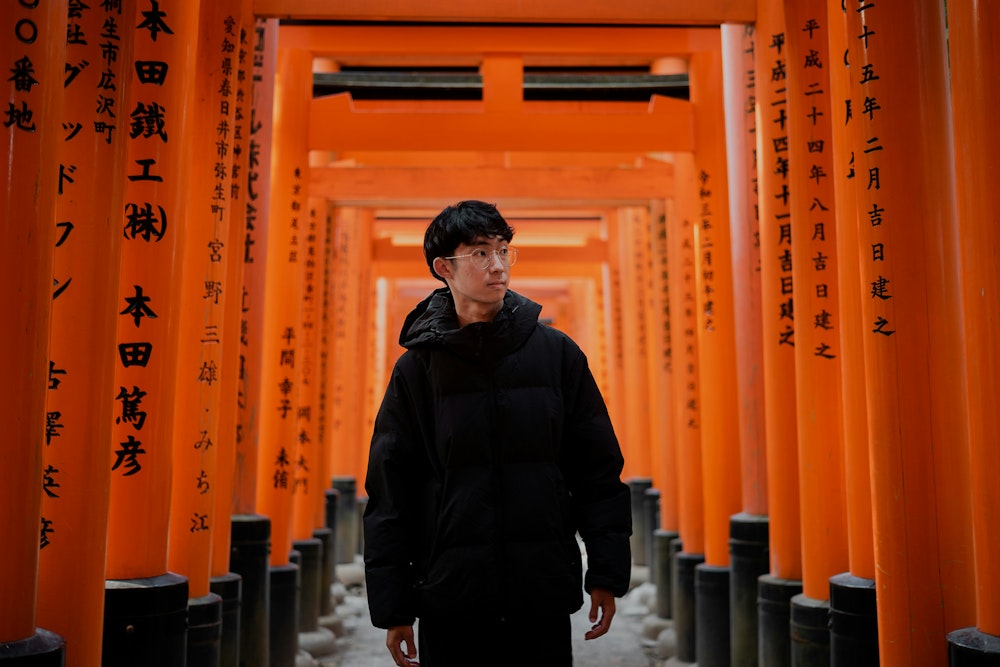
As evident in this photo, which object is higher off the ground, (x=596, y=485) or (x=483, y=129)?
(x=483, y=129)

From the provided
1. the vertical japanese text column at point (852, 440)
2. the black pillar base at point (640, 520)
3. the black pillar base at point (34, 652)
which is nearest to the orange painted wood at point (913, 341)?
the vertical japanese text column at point (852, 440)

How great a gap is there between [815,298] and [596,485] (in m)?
2.22

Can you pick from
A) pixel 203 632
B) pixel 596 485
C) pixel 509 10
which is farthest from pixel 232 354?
pixel 596 485

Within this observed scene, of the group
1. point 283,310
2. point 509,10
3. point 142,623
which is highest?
point 509,10

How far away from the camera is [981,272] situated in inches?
104

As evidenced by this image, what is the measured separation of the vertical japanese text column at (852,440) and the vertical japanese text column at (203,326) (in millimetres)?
2378

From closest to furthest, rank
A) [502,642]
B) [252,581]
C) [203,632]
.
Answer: [502,642] → [203,632] → [252,581]

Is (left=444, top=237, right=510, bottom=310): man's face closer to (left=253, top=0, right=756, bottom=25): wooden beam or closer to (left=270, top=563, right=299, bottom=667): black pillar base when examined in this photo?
(left=253, top=0, right=756, bottom=25): wooden beam

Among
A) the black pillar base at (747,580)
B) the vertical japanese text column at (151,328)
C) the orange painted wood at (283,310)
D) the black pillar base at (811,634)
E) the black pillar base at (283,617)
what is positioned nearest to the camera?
the vertical japanese text column at (151,328)

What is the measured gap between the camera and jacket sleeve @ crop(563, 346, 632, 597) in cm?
237

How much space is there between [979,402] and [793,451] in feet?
6.78

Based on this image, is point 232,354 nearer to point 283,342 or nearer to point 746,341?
point 283,342

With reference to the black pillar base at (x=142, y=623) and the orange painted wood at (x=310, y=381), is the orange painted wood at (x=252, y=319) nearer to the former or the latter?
the orange painted wood at (x=310, y=381)

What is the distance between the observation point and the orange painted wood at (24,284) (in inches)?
91.6
